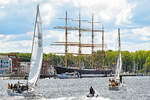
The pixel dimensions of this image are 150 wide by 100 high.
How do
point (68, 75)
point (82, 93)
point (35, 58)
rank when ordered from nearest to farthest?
point (35, 58), point (82, 93), point (68, 75)

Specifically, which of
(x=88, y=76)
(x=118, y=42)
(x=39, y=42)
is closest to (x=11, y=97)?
(x=39, y=42)

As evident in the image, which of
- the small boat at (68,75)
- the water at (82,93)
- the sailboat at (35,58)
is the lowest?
the water at (82,93)

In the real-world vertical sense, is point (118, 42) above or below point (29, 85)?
above

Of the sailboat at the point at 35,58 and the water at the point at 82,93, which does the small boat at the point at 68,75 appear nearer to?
the water at the point at 82,93

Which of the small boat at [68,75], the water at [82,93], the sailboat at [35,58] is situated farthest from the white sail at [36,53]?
the small boat at [68,75]

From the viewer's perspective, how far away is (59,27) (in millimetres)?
187750

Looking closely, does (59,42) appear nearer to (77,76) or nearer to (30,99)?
(77,76)

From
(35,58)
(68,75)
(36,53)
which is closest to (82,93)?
(35,58)

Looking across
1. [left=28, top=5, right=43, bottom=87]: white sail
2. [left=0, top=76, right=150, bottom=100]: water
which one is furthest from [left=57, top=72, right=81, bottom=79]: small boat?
[left=28, top=5, right=43, bottom=87]: white sail

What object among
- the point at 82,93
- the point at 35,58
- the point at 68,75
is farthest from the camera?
the point at 68,75

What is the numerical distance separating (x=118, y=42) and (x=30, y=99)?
5117 cm

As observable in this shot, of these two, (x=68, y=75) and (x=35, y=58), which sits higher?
(x=35, y=58)

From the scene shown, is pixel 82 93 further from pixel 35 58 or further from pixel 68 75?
pixel 68 75

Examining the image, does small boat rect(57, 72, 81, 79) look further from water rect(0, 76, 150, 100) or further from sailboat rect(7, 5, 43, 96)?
sailboat rect(7, 5, 43, 96)
